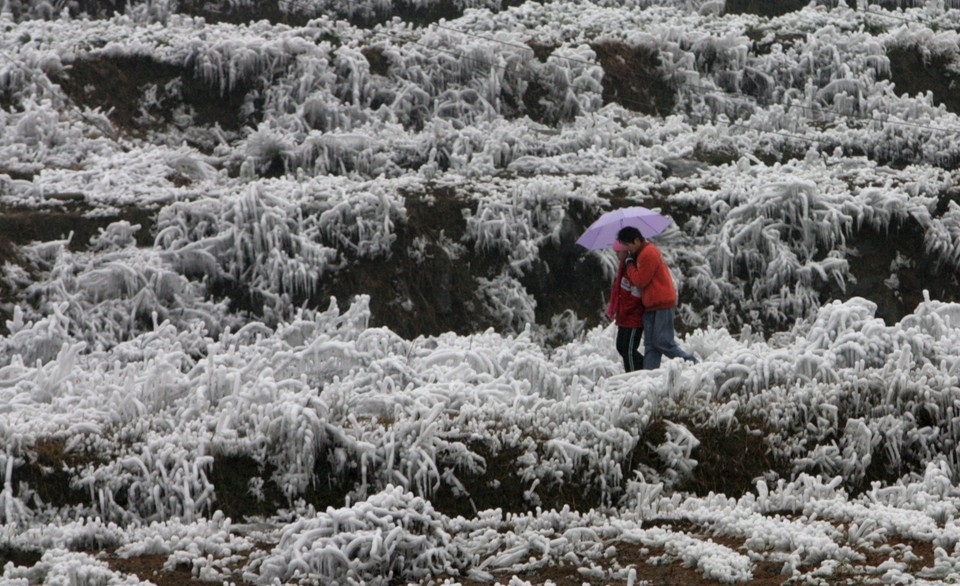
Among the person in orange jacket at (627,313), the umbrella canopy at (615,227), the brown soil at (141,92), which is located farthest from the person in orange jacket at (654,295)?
the brown soil at (141,92)

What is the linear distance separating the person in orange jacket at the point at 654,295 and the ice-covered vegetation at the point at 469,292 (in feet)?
1.67

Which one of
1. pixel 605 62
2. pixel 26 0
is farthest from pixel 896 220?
pixel 26 0

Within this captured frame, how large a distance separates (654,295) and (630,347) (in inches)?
24.5

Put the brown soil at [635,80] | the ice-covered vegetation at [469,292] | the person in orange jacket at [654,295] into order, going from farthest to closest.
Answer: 1. the brown soil at [635,80]
2. the person in orange jacket at [654,295]
3. the ice-covered vegetation at [469,292]

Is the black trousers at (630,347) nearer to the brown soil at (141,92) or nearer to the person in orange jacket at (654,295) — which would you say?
the person in orange jacket at (654,295)

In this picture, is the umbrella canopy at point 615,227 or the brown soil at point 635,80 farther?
the brown soil at point 635,80

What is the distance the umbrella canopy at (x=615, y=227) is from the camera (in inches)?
452

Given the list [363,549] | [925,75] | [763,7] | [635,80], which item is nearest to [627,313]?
[363,549]

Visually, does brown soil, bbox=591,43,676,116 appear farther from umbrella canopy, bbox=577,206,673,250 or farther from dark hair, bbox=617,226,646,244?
dark hair, bbox=617,226,646,244

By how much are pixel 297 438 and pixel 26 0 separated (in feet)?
58.4

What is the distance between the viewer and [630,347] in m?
10.8

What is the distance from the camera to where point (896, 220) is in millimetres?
15344

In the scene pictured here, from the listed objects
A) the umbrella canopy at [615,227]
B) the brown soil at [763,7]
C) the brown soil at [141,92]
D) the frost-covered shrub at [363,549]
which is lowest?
the frost-covered shrub at [363,549]

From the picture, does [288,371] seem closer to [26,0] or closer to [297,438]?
[297,438]
